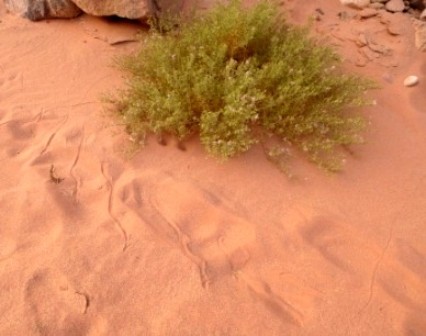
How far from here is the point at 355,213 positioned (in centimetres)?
300

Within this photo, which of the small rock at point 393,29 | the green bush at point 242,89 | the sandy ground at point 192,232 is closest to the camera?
the sandy ground at point 192,232

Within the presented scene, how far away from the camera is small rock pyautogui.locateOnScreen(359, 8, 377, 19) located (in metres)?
4.45

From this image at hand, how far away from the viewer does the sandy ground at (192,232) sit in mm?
2408

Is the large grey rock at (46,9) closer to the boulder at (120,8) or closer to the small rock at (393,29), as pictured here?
the boulder at (120,8)

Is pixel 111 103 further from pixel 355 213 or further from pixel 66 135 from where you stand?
pixel 355 213

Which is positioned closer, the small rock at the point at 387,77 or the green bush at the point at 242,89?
the green bush at the point at 242,89

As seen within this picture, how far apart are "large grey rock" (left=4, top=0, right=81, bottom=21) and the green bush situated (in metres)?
1.16

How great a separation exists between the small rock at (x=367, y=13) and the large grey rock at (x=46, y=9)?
9.70ft

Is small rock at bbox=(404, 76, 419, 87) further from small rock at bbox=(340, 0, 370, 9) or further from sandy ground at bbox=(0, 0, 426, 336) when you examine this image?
small rock at bbox=(340, 0, 370, 9)

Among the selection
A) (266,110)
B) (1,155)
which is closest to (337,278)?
(266,110)

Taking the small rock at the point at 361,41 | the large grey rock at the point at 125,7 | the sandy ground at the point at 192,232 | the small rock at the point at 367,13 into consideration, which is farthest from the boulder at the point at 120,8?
the small rock at the point at 367,13

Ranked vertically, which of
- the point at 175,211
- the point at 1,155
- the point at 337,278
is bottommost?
the point at 337,278

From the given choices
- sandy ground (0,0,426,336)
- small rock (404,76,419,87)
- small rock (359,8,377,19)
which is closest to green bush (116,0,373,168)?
sandy ground (0,0,426,336)

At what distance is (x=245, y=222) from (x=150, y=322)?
2.94 feet
